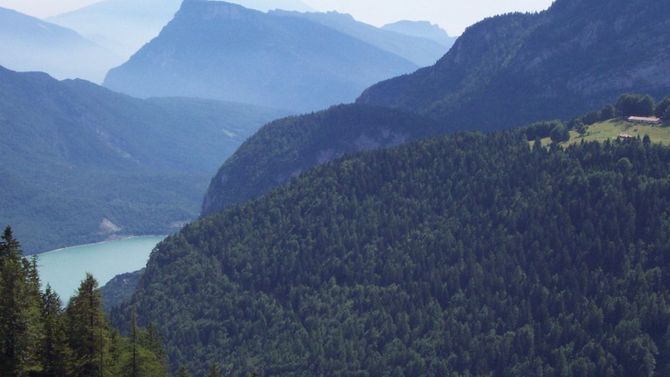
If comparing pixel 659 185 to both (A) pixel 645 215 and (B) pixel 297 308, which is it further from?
(B) pixel 297 308

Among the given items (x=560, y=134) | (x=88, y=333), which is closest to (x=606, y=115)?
(x=560, y=134)

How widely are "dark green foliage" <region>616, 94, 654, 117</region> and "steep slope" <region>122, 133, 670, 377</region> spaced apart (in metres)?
30.9

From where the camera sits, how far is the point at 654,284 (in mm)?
119625

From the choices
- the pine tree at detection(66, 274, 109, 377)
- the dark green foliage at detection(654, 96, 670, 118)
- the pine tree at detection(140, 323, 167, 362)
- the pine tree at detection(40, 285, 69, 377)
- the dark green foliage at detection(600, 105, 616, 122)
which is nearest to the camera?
the pine tree at detection(40, 285, 69, 377)

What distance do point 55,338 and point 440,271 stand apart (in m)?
92.5

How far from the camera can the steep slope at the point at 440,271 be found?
119625mm

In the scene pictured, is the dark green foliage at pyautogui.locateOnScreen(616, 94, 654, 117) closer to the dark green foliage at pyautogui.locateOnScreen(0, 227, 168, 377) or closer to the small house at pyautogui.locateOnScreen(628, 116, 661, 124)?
the small house at pyautogui.locateOnScreen(628, 116, 661, 124)

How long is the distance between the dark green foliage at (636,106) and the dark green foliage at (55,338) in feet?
464

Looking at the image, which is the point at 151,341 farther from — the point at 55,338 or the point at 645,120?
the point at 645,120

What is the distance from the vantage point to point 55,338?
5619 centimetres

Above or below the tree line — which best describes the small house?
below

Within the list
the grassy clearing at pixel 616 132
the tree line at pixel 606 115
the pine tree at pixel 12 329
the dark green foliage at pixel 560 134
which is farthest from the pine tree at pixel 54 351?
the tree line at pixel 606 115

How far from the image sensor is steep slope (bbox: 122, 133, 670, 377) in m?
120

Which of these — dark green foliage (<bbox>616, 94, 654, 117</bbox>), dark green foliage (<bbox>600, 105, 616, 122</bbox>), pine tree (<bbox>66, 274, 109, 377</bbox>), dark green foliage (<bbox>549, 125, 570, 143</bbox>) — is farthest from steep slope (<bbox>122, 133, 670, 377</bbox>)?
pine tree (<bbox>66, 274, 109, 377</bbox>)
